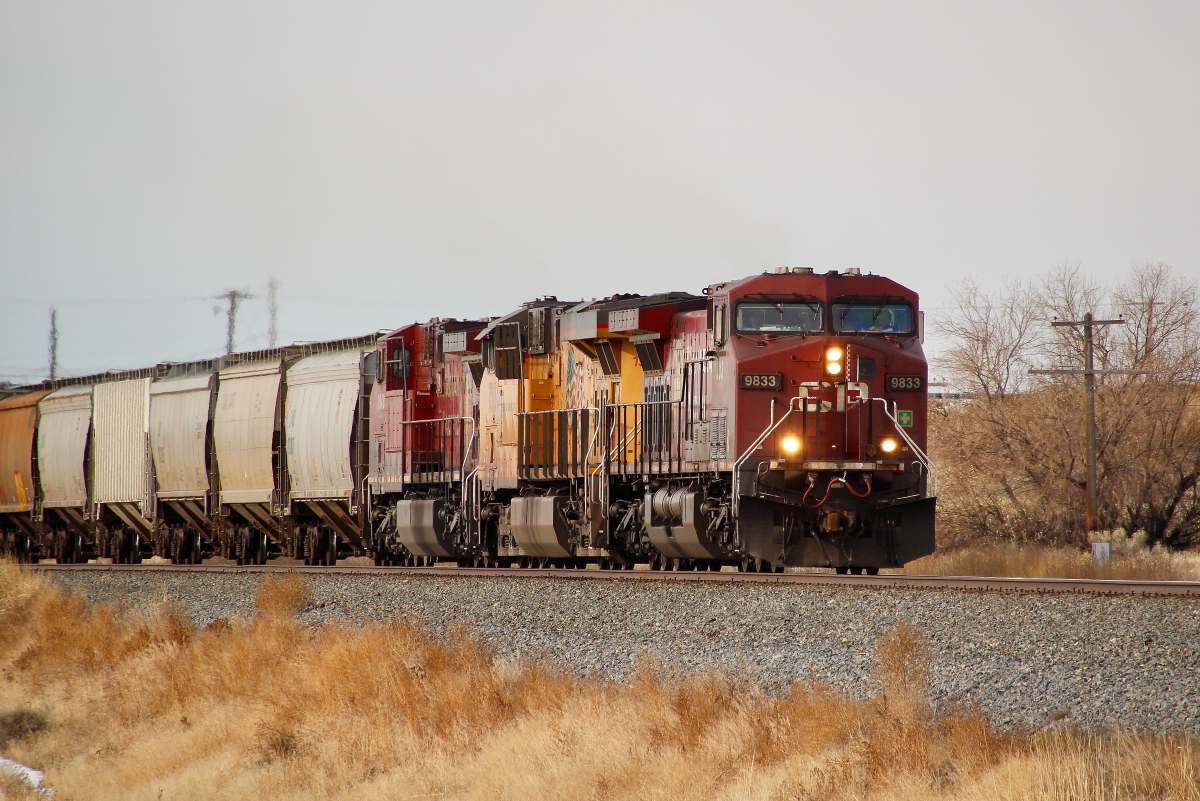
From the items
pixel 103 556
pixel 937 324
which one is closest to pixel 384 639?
pixel 103 556

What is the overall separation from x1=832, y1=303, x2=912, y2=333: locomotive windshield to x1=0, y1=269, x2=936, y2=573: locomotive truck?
0.08 ft

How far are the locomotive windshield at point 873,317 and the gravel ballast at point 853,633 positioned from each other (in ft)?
A: 13.6

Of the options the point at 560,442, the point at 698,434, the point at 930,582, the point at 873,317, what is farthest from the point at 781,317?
the point at 930,582

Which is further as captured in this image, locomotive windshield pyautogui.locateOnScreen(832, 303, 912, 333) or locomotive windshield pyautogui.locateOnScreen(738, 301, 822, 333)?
locomotive windshield pyautogui.locateOnScreen(832, 303, 912, 333)

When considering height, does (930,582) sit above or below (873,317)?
below

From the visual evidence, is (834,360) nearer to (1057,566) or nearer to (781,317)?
(781,317)

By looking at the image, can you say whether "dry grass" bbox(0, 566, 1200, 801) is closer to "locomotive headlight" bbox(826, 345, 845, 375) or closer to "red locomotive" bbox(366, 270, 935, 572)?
"red locomotive" bbox(366, 270, 935, 572)

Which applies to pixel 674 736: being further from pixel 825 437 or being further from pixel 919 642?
pixel 825 437

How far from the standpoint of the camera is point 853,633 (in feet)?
31.1

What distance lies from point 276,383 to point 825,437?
42.3 ft

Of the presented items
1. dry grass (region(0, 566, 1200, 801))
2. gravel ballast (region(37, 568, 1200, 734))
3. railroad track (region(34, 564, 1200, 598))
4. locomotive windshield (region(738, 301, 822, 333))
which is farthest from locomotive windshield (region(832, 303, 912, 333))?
dry grass (region(0, 566, 1200, 801))

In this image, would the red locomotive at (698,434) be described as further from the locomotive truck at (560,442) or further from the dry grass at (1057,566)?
the dry grass at (1057,566)

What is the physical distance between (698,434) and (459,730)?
22.4 feet

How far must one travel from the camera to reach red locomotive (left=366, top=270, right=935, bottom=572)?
14594mm
